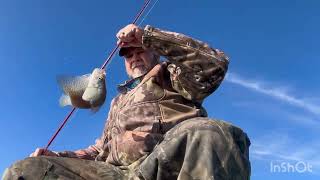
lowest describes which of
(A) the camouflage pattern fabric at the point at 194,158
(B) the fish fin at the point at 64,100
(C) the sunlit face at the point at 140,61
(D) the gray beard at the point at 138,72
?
(A) the camouflage pattern fabric at the point at 194,158

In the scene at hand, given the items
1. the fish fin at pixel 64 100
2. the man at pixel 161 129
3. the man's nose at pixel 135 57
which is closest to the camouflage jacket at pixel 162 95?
the man at pixel 161 129

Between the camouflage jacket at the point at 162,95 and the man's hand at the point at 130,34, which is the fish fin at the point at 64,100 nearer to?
the camouflage jacket at the point at 162,95

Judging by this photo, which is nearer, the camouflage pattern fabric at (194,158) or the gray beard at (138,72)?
the camouflage pattern fabric at (194,158)

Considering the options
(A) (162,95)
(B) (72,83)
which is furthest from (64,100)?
(A) (162,95)

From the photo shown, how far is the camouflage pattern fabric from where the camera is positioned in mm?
3148

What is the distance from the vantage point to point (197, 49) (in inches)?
160

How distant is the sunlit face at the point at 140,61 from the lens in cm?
496

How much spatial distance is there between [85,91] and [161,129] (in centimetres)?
100

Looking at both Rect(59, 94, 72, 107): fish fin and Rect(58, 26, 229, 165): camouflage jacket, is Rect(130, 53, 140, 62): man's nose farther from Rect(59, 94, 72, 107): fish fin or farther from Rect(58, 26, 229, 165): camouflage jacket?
Rect(59, 94, 72, 107): fish fin

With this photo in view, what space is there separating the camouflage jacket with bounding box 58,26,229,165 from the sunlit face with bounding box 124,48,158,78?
246mm

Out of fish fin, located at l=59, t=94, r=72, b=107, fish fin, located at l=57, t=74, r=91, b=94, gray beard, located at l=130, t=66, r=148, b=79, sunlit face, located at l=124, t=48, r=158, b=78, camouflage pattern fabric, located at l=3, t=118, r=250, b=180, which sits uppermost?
sunlit face, located at l=124, t=48, r=158, b=78

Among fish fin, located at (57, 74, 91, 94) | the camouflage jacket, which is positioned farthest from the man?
fish fin, located at (57, 74, 91, 94)

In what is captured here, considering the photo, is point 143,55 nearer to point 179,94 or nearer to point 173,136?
point 179,94

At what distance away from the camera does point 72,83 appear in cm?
487
